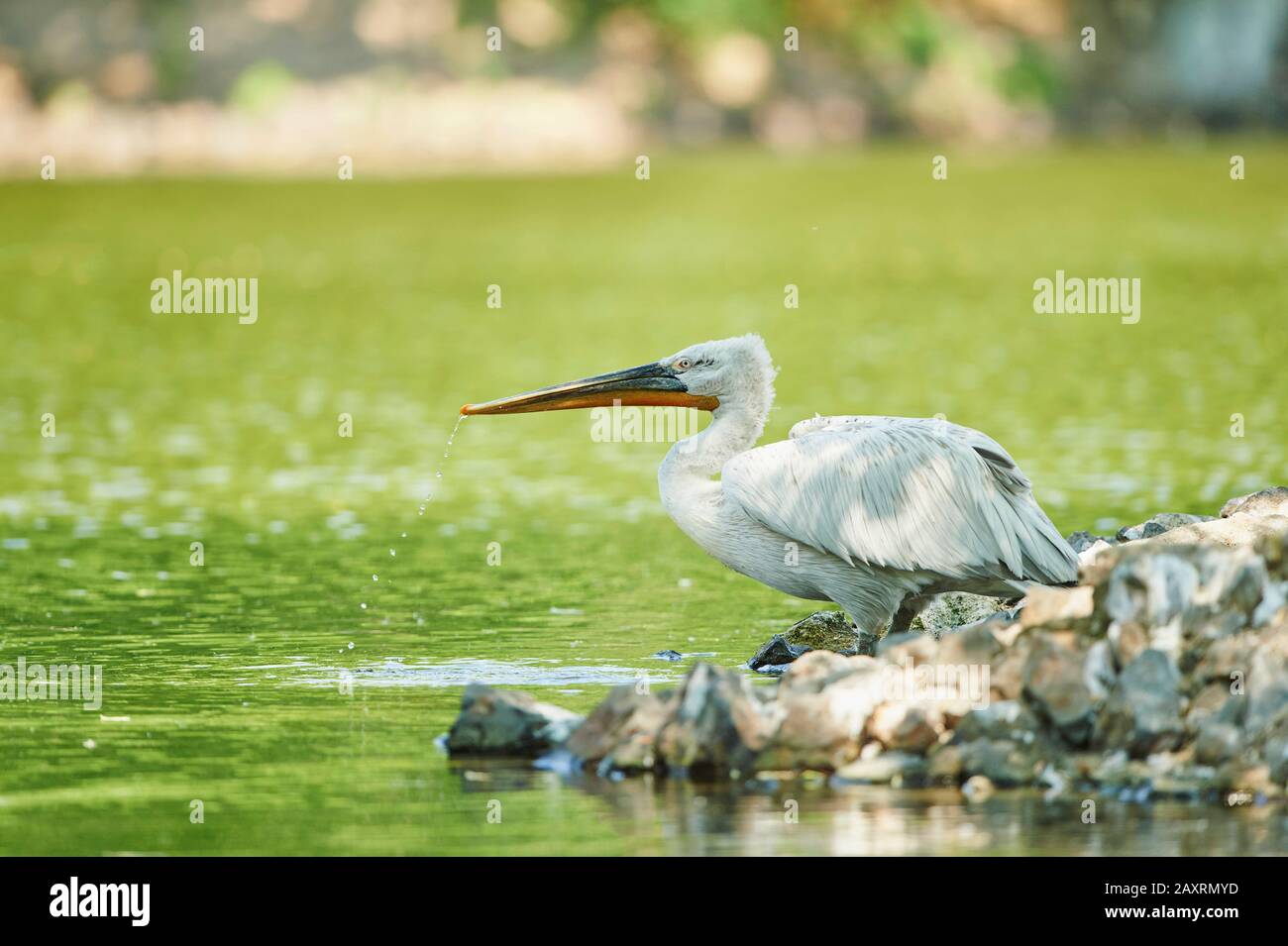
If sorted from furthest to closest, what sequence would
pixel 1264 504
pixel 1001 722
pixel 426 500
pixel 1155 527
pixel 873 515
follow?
pixel 426 500, pixel 1155 527, pixel 1264 504, pixel 873 515, pixel 1001 722

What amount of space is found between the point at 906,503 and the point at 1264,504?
2207 millimetres

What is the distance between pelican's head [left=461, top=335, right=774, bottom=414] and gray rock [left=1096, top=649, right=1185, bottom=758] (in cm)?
289

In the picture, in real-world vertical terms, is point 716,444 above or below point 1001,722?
above

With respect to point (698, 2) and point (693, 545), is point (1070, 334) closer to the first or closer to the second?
point (693, 545)

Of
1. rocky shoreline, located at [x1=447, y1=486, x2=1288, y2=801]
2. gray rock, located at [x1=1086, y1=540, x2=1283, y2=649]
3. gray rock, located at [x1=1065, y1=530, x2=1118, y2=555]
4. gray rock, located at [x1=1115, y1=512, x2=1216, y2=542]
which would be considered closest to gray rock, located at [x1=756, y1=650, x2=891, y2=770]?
rocky shoreline, located at [x1=447, y1=486, x2=1288, y2=801]

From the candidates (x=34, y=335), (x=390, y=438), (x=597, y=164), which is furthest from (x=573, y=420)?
(x=597, y=164)

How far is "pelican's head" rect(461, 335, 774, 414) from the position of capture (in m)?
11.0

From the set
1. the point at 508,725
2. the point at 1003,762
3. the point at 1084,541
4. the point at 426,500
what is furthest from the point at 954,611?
the point at 426,500

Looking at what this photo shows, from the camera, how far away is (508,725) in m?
9.16

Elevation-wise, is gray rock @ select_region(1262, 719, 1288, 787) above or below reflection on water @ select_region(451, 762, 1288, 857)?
above

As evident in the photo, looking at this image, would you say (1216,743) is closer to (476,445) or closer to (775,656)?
(775,656)

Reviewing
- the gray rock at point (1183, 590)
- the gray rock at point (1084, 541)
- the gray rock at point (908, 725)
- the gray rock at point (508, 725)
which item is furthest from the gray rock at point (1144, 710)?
the gray rock at point (1084, 541)

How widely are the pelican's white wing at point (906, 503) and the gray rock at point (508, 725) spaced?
1.62 metres

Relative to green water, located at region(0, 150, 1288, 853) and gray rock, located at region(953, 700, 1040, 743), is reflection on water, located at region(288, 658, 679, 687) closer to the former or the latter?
green water, located at region(0, 150, 1288, 853)
